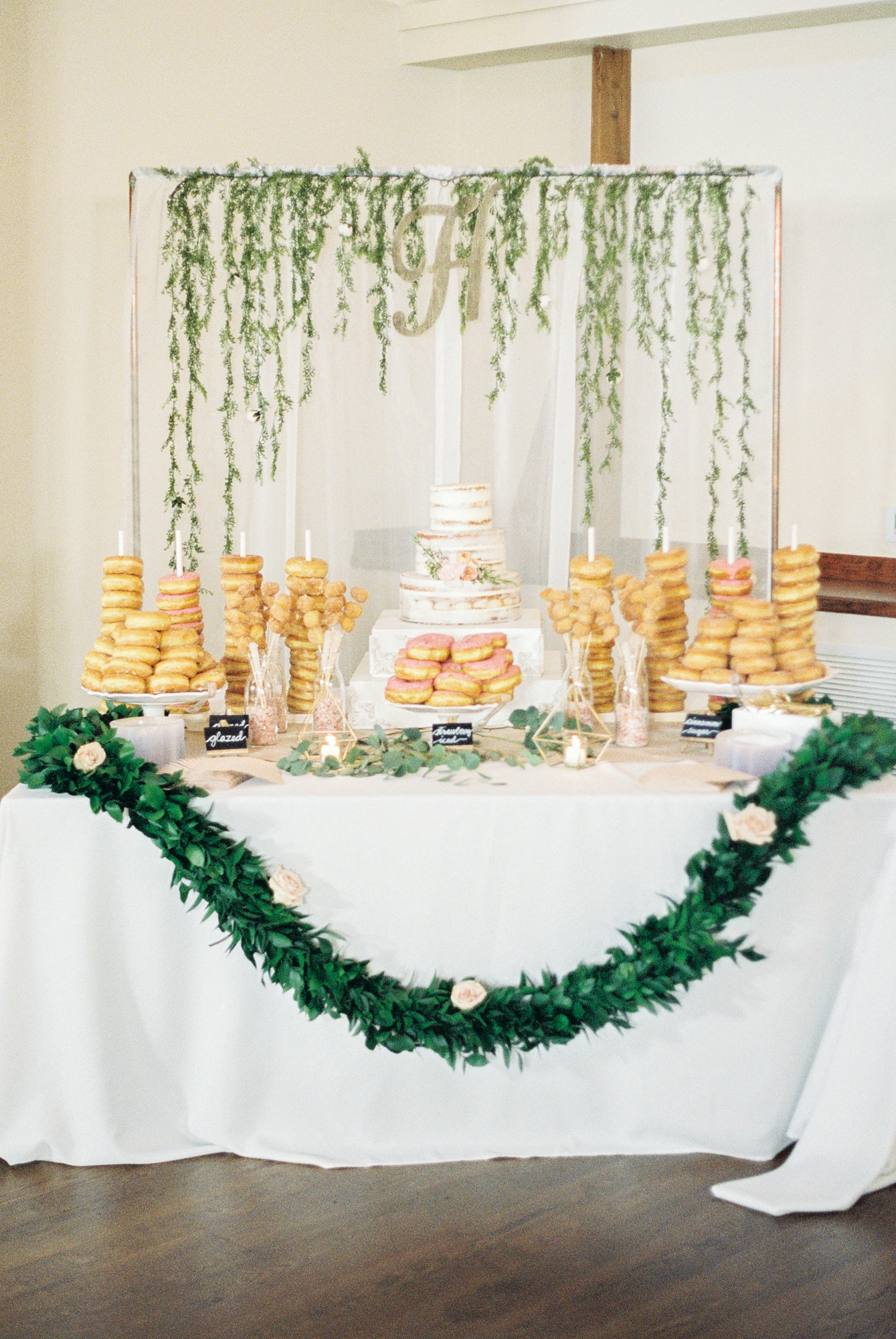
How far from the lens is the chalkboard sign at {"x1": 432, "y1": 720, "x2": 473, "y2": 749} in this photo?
247 cm

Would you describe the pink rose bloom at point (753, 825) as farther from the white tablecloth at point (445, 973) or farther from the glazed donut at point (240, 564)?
the glazed donut at point (240, 564)

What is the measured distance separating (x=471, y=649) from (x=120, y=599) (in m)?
0.73

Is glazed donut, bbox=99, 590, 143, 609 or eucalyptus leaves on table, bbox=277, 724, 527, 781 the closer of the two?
eucalyptus leaves on table, bbox=277, 724, 527, 781

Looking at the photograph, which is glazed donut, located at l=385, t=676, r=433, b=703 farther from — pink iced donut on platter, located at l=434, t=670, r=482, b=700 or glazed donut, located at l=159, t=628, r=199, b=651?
glazed donut, located at l=159, t=628, r=199, b=651

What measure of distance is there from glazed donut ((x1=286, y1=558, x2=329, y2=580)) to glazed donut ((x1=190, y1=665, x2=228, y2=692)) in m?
0.28

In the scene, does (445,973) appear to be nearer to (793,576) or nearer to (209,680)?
(209,680)

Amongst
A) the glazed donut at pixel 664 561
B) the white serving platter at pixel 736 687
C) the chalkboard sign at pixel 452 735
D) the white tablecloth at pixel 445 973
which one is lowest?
the white tablecloth at pixel 445 973

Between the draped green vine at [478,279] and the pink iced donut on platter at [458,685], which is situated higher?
the draped green vine at [478,279]

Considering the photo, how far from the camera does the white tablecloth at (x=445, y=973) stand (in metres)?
2.21

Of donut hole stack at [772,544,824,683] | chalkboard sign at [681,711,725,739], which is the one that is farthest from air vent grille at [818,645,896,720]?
chalkboard sign at [681,711,725,739]

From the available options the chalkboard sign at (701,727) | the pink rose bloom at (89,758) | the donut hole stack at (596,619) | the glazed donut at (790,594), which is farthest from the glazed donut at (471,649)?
the pink rose bloom at (89,758)

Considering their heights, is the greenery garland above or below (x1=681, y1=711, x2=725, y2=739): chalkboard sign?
below

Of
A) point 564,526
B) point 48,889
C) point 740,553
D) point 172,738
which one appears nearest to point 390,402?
point 564,526

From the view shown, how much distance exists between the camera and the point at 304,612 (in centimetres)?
279
